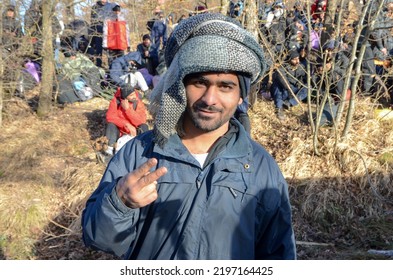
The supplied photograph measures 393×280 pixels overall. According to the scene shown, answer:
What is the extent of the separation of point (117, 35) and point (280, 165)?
18.4 feet

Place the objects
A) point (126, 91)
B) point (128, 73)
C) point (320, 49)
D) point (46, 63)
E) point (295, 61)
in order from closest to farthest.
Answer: point (320, 49) < point (126, 91) < point (295, 61) < point (46, 63) < point (128, 73)

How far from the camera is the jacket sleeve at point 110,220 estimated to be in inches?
60.3

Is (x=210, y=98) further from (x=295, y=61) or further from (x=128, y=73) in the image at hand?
Answer: (x=128, y=73)

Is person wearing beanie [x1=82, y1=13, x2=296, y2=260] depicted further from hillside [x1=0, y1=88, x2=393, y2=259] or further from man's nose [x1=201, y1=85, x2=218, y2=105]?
hillside [x1=0, y1=88, x2=393, y2=259]

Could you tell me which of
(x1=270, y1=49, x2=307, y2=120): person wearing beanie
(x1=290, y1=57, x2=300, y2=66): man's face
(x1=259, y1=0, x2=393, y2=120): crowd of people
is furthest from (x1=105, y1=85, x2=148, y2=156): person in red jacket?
(x1=290, y1=57, x2=300, y2=66): man's face

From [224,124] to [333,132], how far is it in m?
5.48

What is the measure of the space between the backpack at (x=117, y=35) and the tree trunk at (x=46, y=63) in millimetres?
2165

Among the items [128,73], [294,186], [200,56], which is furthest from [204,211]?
[128,73]

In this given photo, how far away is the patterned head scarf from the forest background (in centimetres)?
402

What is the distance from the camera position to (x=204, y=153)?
1835 mm

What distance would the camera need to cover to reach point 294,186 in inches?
246

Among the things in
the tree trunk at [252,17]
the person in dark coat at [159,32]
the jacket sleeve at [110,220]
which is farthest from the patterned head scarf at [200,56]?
the person in dark coat at [159,32]

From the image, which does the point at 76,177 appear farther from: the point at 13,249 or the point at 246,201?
the point at 246,201

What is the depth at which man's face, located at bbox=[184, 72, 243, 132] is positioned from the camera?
5.75 feet
